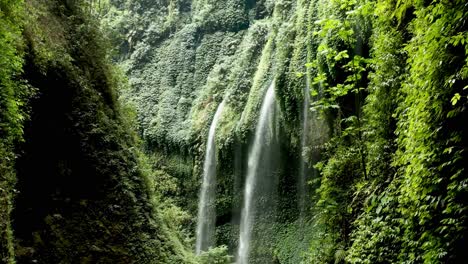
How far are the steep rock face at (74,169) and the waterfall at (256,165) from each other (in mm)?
5499

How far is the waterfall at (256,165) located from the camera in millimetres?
13820

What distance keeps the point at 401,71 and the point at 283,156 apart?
8420 millimetres

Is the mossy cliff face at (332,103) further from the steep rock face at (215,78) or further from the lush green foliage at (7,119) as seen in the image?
the lush green foliage at (7,119)

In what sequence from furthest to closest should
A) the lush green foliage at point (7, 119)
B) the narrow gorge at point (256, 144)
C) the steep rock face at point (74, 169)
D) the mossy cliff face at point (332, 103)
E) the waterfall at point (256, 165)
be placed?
the waterfall at point (256, 165), the steep rock face at point (74, 169), the lush green foliage at point (7, 119), the narrow gorge at point (256, 144), the mossy cliff face at point (332, 103)

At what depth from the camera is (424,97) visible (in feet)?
13.1

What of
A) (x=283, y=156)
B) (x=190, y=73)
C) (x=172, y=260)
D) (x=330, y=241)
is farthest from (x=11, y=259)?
(x=190, y=73)

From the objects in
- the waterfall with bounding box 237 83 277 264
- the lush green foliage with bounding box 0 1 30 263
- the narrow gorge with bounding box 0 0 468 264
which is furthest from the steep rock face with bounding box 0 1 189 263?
the waterfall with bounding box 237 83 277 264

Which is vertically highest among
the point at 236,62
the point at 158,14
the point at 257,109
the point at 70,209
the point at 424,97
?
the point at 158,14

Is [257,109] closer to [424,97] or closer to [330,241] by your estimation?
[330,241]

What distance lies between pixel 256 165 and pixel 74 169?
751 cm

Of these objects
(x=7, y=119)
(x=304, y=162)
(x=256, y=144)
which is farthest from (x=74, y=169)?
(x=256, y=144)

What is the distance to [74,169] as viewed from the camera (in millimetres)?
7727

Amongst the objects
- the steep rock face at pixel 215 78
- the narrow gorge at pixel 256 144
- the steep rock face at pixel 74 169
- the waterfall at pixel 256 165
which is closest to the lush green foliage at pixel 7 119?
the narrow gorge at pixel 256 144

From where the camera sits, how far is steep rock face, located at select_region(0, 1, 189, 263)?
22.6 ft
